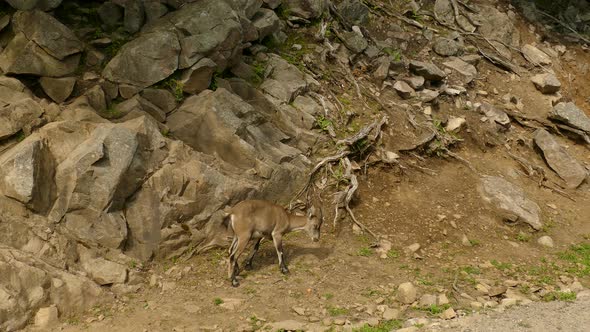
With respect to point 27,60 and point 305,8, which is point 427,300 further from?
point 305,8

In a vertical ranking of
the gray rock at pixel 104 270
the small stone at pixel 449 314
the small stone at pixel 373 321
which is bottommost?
the gray rock at pixel 104 270

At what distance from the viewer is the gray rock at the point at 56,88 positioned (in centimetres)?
1245

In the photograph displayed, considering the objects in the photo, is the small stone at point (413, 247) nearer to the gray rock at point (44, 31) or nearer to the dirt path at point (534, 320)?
the dirt path at point (534, 320)

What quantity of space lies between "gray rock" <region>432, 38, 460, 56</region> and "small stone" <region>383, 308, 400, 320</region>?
1290 cm

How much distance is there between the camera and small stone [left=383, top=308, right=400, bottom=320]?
994cm

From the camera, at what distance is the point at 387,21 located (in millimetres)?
21172

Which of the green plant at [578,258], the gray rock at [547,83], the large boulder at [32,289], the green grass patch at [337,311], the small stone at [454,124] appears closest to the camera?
the large boulder at [32,289]

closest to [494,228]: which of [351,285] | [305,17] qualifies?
[351,285]


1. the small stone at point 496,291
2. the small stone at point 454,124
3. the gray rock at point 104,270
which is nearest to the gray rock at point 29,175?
the gray rock at point 104,270

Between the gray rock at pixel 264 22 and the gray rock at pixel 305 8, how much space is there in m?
1.90

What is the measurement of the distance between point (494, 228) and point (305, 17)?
924 cm

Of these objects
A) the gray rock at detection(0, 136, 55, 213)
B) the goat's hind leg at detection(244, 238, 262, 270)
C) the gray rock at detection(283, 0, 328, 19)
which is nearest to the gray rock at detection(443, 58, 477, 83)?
the gray rock at detection(283, 0, 328, 19)

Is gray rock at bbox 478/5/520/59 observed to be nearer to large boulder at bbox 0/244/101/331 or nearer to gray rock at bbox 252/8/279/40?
gray rock at bbox 252/8/279/40

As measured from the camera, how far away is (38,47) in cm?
1247
